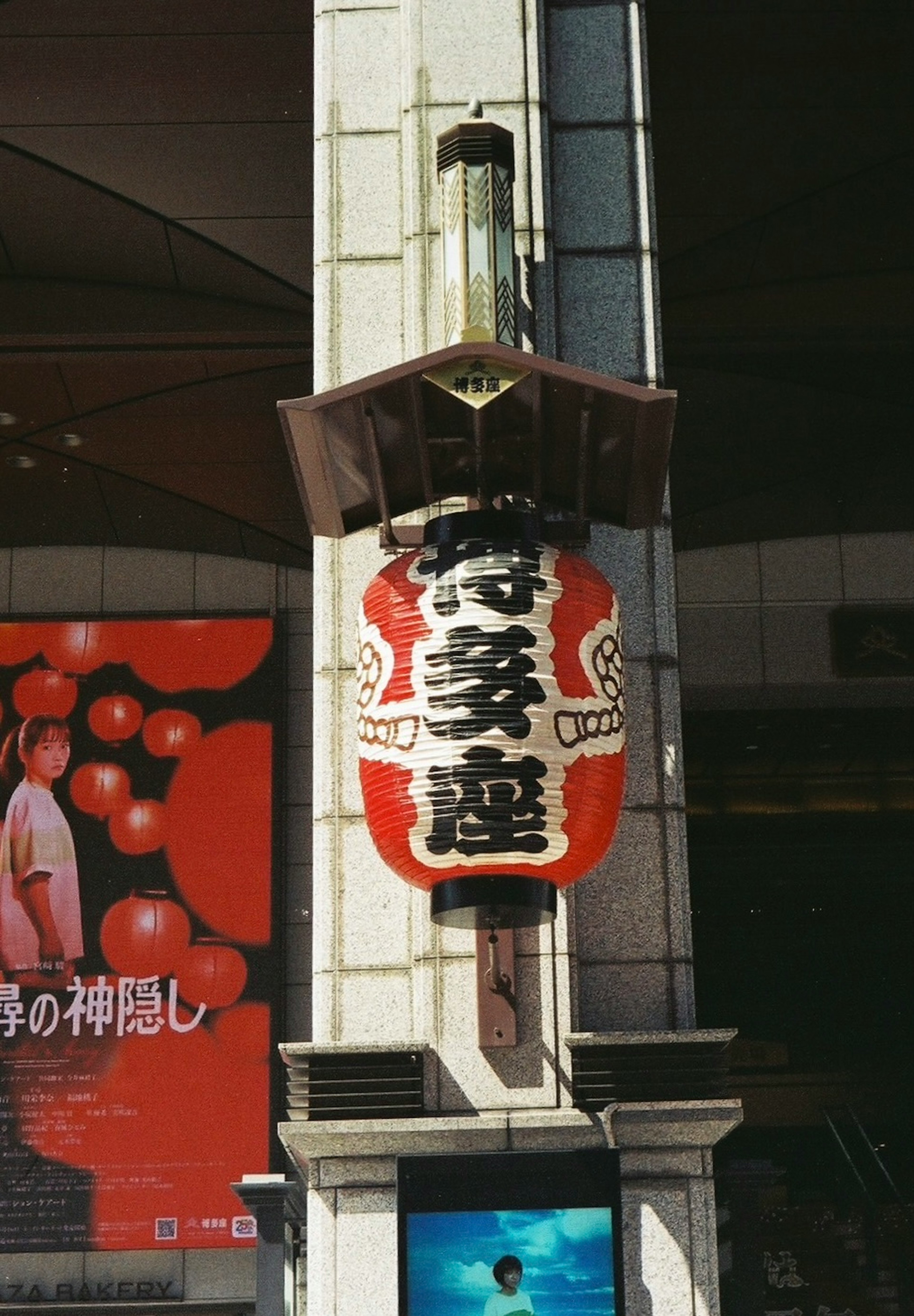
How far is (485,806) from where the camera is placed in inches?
199

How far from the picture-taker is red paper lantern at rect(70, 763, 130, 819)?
1412 cm

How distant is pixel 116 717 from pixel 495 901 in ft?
31.6

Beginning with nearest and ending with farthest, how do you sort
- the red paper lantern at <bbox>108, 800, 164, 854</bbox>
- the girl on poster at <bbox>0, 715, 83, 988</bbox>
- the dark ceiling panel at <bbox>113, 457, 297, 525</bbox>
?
1. the girl on poster at <bbox>0, 715, 83, 988</bbox>
2. the red paper lantern at <bbox>108, 800, 164, 854</bbox>
3. the dark ceiling panel at <bbox>113, 457, 297, 525</bbox>

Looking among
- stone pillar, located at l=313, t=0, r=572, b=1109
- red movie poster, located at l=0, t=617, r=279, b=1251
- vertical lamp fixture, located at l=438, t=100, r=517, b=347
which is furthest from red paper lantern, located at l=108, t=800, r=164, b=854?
vertical lamp fixture, located at l=438, t=100, r=517, b=347

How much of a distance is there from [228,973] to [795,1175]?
7399mm

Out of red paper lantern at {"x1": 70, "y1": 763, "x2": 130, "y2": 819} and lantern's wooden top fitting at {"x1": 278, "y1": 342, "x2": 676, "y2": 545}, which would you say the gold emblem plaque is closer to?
lantern's wooden top fitting at {"x1": 278, "y1": 342, "x2": 676, "y2": 545}

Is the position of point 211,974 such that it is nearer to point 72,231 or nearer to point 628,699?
point 72,231

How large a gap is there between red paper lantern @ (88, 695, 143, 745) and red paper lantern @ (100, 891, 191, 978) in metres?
1.28

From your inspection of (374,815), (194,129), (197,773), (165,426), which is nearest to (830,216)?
(194,129)

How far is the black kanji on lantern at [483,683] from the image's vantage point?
5082 mm

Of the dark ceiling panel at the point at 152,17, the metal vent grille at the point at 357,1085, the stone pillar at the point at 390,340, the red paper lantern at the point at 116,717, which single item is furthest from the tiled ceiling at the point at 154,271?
the metal vent grille at the point at 357,1085

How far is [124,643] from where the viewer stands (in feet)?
47.7

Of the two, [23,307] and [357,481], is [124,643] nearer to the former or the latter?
[23,307]

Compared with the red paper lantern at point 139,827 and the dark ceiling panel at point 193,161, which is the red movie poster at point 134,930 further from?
the dark ceiling panel at point 193,161
